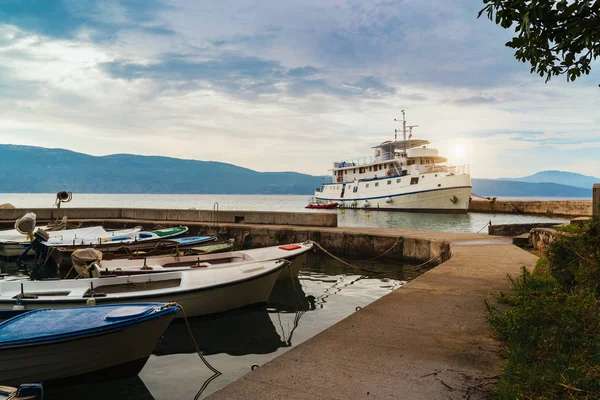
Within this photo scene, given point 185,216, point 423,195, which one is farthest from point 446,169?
point 185,216

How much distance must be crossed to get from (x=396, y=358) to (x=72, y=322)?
3.60m

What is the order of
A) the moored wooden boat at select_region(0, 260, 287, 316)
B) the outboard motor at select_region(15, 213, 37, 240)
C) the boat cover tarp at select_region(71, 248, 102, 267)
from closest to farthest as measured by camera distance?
1. the moored wooden boat at select_region(0, 260, 287, 316)
2. the boat cover tarp at select_region(71, 248, 102, 267)
3. the outboard motor at select_region(15, 213, 37, 240)

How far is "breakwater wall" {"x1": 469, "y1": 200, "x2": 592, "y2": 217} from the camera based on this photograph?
45.2 m

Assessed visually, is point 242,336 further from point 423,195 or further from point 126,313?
point 423,195

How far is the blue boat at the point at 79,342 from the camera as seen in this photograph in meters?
4.40

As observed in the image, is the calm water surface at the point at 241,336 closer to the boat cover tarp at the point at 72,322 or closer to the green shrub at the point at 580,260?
the boat cover tarp at the point at 72,322

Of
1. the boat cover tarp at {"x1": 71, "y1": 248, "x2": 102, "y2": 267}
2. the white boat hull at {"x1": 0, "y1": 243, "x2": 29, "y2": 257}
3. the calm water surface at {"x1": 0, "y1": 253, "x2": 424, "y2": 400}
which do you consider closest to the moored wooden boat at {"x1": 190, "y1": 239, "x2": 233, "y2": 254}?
the calm water surface at {"x1": 0, "y1": 253, "x2": 424, "y2": 400}

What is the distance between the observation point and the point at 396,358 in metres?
3.91

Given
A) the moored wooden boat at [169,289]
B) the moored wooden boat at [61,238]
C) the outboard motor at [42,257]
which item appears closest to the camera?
the moored wooden boat at [169,289]

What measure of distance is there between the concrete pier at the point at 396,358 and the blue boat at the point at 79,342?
1.91 m

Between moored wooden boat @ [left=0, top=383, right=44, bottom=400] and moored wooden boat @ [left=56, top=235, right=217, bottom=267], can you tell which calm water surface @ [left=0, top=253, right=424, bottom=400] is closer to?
moored wooden boat @ [left=0, top=383, right=44, bottom=400]

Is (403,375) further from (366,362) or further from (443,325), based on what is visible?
(443,325)

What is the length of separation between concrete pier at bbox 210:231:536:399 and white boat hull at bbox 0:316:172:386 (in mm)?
1997

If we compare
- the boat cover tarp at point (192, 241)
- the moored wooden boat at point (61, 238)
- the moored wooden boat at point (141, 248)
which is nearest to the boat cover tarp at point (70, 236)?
the moored wooden boat at point (61, 238)
